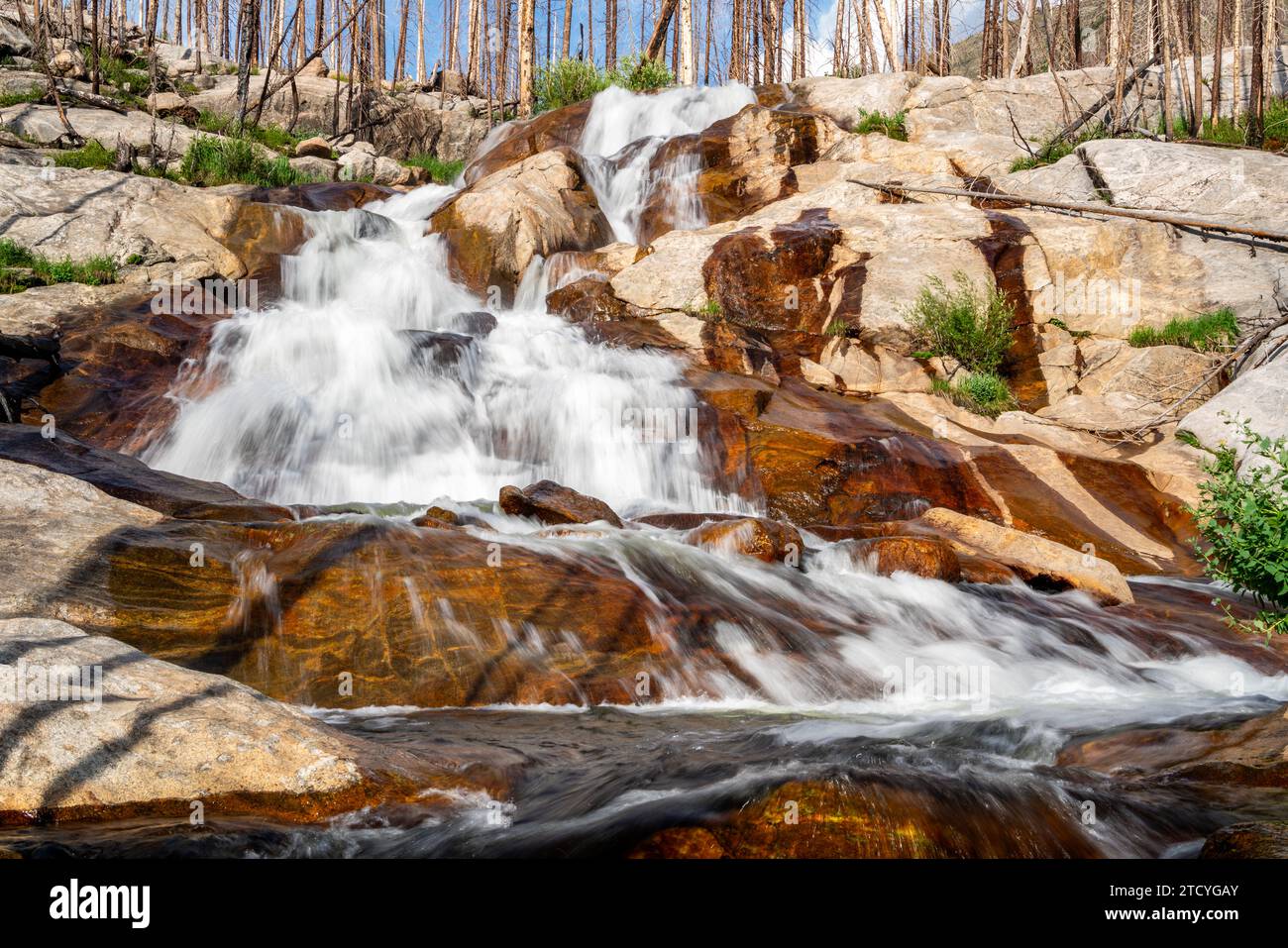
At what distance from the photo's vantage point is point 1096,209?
13875 millimetres

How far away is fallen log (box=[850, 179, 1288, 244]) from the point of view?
13281 millimetres

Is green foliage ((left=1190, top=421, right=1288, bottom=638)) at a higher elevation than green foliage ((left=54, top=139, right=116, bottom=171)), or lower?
lower

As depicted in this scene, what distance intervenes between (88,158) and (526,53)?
34.7 feet

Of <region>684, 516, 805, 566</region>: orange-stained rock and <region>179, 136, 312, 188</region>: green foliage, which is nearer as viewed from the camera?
<region>684, 516, 805, 566</region>: orange-stained rock

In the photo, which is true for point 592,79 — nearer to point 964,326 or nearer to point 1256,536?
point 964,326

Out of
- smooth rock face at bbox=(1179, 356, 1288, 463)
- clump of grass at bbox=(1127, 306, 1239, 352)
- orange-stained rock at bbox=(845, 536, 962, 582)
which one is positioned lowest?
orange-stained rock at bbox=(845, 536, 962, 582)

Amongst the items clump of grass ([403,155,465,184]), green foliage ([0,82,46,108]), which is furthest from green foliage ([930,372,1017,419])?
green foliage ([0,82,46,108])

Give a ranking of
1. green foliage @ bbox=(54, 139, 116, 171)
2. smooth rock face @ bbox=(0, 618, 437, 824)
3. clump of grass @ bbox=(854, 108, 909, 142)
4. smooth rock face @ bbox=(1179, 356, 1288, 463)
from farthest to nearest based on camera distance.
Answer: clump of grass @ bbox=(854, 108, 909, 142), green foliage @ bbox=(54, 139, 116, 171), smooth rock face @ bbox=(1179, 356, 1288, 463), smooth rock face @ bbox=(0, 618, 437, 824)

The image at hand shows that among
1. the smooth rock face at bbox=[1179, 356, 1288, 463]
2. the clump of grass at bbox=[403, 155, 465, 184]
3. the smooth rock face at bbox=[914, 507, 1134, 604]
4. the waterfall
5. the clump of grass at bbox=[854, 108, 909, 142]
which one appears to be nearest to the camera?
the smooth rock face at bbox=[914, 507, 1134, 604]

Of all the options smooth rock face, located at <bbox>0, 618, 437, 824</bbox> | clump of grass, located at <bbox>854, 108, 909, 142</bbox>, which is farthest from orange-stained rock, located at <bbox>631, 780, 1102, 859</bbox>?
clump of grass, located at <bbox>854, 108, 909, 142</bbox>

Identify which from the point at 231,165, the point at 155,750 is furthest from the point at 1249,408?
the point at 231,165

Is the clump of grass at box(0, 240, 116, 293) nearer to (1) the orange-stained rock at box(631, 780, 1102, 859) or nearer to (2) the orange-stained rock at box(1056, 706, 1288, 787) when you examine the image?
(1) the orange-stained rock at box(631, 780, 1102, 859)

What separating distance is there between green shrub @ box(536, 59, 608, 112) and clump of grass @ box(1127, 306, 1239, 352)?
45.4ft
